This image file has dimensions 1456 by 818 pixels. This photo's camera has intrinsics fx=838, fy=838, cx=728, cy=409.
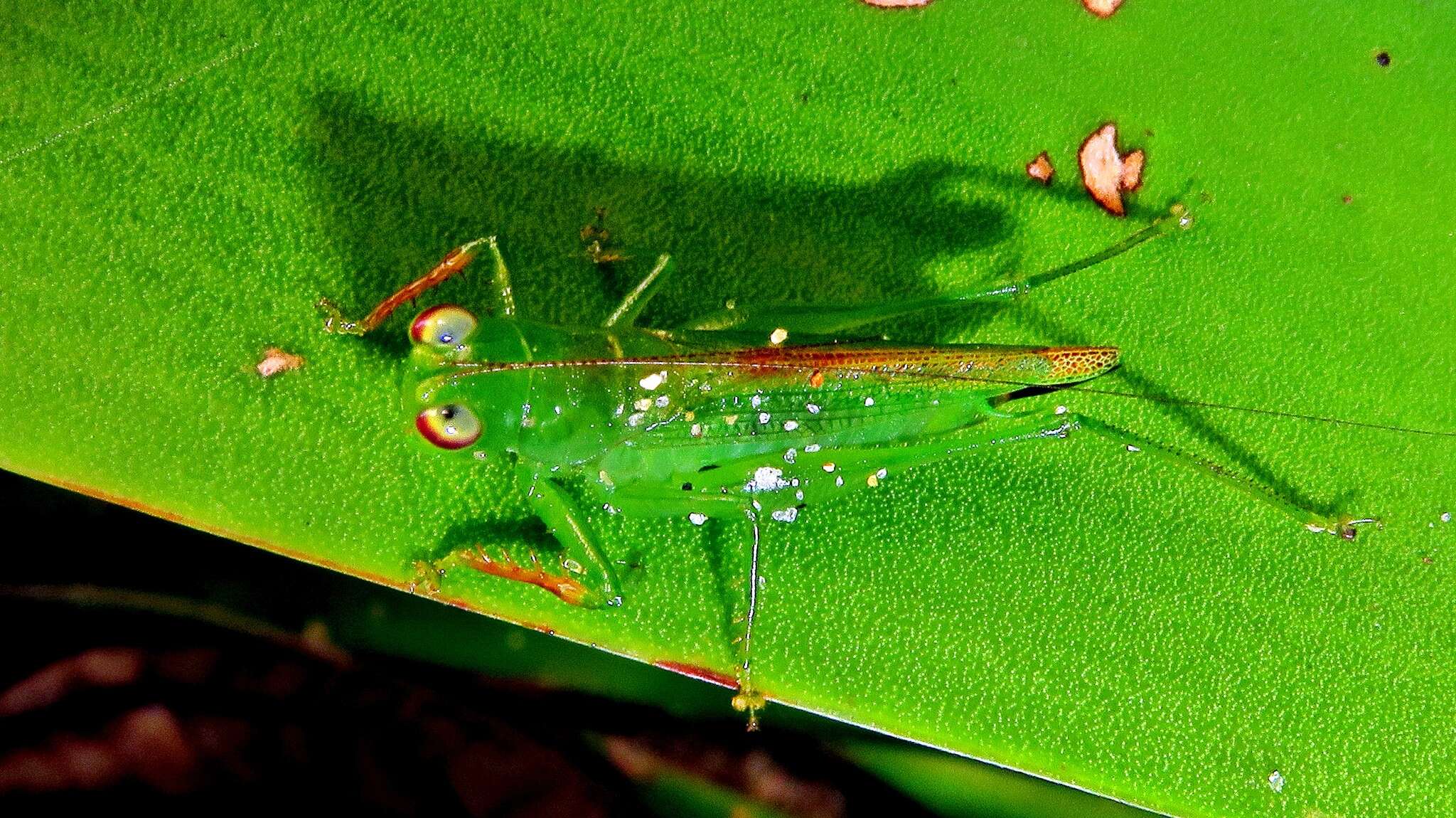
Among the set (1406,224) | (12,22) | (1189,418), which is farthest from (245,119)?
(1406,224)

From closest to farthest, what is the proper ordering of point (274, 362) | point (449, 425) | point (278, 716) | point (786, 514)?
1. point (449, 425)
2. point (274, 362)
3. point (786, 514)
4. point (278, 716)

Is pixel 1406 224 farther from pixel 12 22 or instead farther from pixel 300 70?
pixel 12 22

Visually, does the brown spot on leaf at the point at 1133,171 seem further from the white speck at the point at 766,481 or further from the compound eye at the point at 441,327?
the compound eye at the point at 441,327

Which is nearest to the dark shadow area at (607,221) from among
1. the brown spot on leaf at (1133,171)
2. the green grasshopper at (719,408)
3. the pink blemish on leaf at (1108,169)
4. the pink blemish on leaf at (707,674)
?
the green grasshopper at (719,408)

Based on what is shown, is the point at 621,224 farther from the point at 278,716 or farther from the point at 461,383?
the point at 278,716

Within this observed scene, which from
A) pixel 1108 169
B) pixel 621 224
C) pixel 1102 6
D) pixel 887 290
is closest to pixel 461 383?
pixel 621 224

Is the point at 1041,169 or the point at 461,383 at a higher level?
the point at 1041,169

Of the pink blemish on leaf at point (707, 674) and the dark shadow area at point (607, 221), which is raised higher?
the dark shadow area at point (607, 221)
